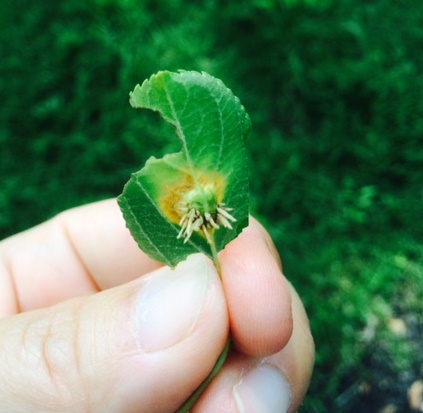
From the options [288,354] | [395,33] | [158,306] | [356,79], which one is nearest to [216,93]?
[158,306]

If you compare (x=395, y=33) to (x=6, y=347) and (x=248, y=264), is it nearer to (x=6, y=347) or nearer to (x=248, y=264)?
(x=248, y=264)

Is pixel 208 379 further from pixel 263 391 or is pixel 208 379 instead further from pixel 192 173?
pixel 192 173

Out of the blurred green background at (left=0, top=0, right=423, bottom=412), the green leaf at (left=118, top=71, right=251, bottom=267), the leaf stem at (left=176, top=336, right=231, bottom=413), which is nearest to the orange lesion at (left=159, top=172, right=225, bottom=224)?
the green leaf at (left=118, top=71, right=251, bottom=267)

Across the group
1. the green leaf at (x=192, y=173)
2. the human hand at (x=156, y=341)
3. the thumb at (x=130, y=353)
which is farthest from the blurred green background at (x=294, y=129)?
the green leaf at (x=192, y=173)

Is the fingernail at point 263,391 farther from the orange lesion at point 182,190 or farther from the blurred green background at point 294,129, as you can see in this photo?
the blurred green background at point 294,129

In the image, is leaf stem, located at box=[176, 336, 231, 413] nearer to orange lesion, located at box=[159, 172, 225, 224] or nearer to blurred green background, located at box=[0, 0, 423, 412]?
orange lesion, located at box=[159, 172, 225, 224]

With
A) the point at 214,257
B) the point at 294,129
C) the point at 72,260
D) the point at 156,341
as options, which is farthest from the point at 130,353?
the point at 294,129

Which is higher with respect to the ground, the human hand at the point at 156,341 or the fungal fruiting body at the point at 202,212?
the fungal fruiting body at the point at 202,212
